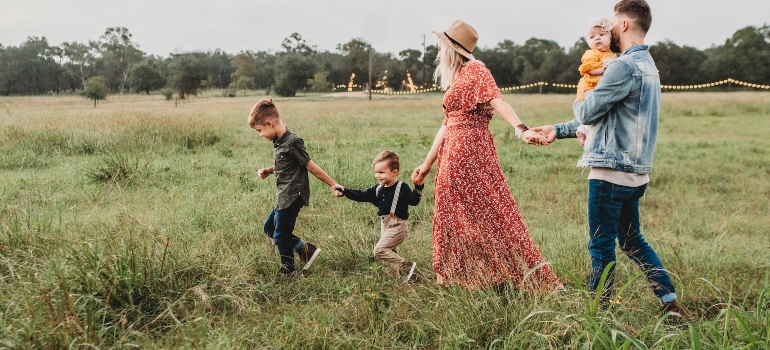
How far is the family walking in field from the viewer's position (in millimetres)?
3016

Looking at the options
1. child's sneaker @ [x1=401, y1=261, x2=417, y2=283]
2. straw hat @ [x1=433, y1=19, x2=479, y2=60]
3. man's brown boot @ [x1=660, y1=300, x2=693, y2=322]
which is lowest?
child's sneaker @ [x1=401, y1=261, x2=417, y2=283]

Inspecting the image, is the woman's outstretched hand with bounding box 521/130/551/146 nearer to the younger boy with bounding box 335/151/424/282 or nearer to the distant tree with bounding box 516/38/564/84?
the younger boy with bounding box 335/151/424/282

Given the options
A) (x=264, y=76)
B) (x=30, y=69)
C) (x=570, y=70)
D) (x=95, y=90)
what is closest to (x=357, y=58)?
(x=264, y=76)

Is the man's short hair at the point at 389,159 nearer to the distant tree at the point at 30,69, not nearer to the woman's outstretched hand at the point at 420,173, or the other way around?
the woman's outstretched hand at the point at 420,173

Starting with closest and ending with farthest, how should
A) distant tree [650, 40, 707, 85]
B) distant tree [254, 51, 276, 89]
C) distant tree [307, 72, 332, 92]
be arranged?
1. distant tree [650, 40, 707, 85]
2. distant tree [307, 72, 332, 92]
3. distant tree [254, 51, 276, 89]

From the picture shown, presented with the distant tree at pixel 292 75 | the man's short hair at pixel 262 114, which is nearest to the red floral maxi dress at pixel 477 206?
the man's short hair at pixel 262 114

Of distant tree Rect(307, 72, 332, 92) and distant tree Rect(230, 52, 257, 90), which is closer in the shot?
distant tree Rect(307, 72, 332, 92)

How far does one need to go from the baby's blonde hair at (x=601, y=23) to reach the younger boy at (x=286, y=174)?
211cm

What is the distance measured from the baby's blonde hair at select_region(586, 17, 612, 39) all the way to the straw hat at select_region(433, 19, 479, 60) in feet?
2.47

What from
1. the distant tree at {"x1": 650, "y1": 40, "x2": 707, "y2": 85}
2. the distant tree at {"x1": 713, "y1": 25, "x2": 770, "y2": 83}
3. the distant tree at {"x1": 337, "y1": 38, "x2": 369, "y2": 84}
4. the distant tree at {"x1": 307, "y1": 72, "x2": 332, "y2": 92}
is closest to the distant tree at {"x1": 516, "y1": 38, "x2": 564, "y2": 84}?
the distant tree at {"x1": 650, "y1": 40, "x2": 707, "y2": 85}

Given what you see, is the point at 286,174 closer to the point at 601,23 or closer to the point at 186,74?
the point at 601,23

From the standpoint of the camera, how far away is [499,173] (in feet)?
12.2

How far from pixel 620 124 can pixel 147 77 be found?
75.2 meters

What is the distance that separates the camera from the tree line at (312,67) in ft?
204
